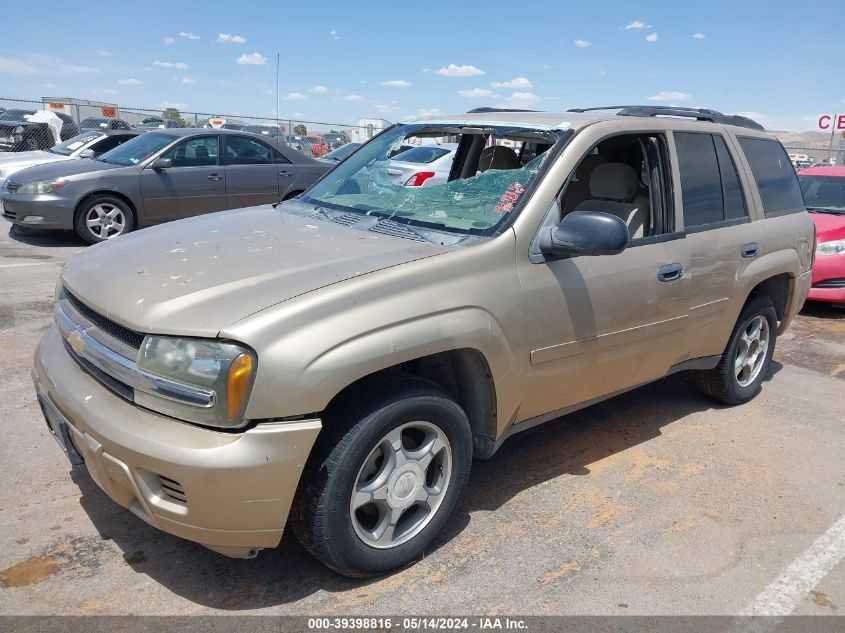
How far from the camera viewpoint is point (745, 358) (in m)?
4.71

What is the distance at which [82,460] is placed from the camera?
265 cm

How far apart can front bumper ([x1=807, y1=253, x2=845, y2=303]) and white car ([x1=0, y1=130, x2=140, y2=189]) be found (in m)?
9.82

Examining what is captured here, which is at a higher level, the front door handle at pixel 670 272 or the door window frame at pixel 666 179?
the door window frame at pixel 666 179

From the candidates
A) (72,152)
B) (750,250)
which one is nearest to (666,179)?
(750,250)

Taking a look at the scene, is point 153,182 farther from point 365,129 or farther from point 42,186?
point 365,129

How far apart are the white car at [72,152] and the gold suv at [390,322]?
27.1 feet

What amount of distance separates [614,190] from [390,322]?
205 cm

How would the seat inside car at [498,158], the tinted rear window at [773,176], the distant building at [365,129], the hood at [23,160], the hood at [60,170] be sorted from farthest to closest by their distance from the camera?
the distant building at [365,129]
the hood at [23,160]
the hood at [60,170]
the tinted rear window at [773,176]
the seat inside car at [498,158]

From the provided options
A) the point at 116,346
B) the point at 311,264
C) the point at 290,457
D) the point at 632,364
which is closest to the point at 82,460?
the point at 116,346

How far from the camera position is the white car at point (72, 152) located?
10867 mm

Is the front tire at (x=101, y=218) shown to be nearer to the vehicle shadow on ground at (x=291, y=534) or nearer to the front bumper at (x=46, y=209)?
the front bumper at (x=46, y=209)

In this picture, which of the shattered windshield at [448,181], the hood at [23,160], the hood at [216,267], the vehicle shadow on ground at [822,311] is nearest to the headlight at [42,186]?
the hood at [23,160]

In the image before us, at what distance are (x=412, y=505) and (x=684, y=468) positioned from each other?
5.90 ft

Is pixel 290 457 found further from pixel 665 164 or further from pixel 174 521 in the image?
pixel 665 164
